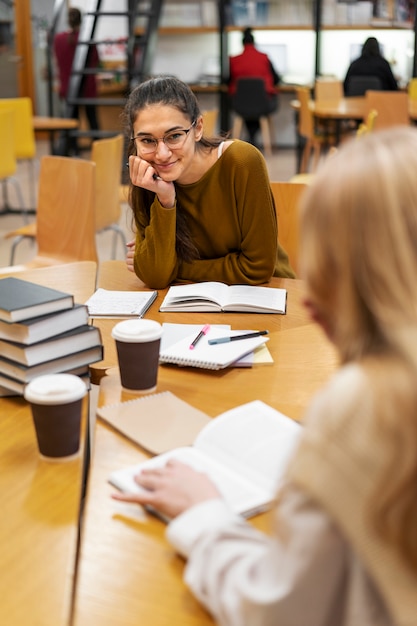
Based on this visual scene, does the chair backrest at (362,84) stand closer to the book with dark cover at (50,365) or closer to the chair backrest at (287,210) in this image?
the chair backrest at (287,210)

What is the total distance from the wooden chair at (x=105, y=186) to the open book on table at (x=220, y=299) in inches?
68.7

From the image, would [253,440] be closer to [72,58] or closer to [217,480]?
[217,480]

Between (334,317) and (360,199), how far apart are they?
125 millimetres

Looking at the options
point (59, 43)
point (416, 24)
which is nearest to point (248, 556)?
point (59, 43)

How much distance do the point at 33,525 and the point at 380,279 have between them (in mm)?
625

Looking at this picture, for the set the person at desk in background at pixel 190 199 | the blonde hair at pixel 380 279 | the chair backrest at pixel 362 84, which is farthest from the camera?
the chair backrest at pixel 362 84

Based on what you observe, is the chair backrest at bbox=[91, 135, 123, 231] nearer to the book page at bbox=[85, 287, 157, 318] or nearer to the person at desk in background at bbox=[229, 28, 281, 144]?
the book page at bbox=[85, 287, 157, 318]

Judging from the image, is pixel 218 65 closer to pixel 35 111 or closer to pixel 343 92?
pixel 343 92

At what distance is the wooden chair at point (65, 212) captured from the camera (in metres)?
3.18

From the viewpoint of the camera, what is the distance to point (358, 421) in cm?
71

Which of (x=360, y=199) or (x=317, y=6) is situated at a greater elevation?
(x=317, y=6)

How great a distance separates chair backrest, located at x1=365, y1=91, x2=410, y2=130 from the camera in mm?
6664

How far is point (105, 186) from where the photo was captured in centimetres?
379

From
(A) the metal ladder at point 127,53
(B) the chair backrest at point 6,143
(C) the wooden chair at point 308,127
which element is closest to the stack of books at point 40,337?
(B) the chair backrest at point 6,143
